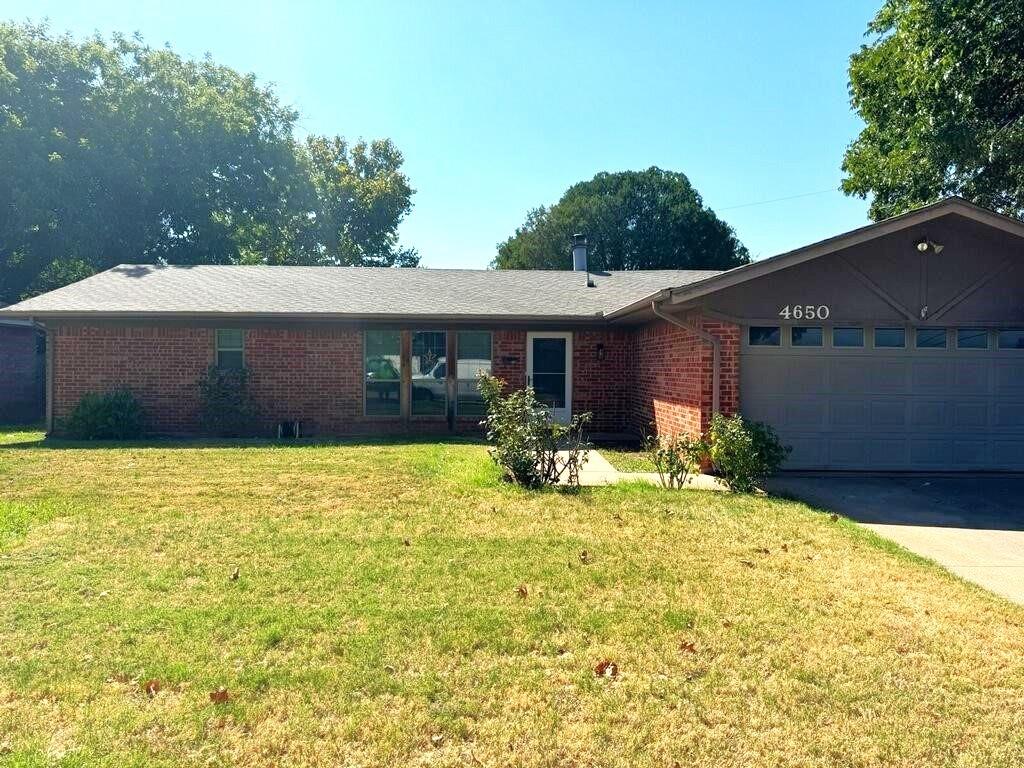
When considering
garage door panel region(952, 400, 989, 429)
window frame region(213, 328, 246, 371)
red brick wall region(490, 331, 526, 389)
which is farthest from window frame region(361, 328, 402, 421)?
garage door panel region(952, 400, 989, 429)

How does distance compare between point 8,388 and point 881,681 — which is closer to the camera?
point 881,681

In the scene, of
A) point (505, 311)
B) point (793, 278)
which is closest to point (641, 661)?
point (793, 278)

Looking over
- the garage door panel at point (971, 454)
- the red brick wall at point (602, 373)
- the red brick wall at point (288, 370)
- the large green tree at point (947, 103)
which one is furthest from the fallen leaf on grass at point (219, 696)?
the large green tree at point (947, 103)

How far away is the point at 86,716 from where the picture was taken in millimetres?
2777

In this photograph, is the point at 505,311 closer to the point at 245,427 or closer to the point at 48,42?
the point at 245,427

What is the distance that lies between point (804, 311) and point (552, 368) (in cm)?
550

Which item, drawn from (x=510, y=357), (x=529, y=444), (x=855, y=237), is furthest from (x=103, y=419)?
(x=855, y=237)

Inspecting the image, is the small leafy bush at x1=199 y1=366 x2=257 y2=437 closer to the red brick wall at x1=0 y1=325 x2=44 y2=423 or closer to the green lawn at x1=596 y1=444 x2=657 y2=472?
the green lawn at x1=596 y1=444 x2=657 y2=472

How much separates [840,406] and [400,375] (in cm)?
810

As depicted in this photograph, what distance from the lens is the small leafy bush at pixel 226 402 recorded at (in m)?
12.4

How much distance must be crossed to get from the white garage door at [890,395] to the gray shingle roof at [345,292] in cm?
433

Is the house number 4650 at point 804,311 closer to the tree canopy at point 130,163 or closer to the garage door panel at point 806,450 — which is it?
the garage door panel at point 806,450

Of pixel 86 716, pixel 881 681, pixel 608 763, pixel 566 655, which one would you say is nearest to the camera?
pixel 608 763

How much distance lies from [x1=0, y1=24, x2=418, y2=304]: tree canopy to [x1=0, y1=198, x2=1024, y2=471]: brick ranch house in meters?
10.3
